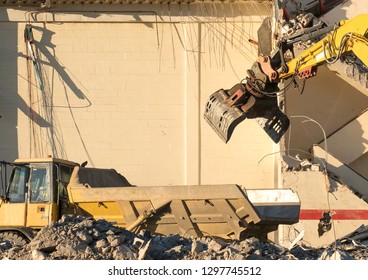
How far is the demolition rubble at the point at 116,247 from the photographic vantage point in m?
12.8

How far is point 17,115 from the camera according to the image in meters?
23.7

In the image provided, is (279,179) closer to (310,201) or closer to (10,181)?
(310,201)

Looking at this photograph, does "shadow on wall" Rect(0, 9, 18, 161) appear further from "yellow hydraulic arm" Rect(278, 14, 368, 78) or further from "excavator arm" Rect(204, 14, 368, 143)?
"yellow hydraulic arm" Rect(278, 14, 368, 78)

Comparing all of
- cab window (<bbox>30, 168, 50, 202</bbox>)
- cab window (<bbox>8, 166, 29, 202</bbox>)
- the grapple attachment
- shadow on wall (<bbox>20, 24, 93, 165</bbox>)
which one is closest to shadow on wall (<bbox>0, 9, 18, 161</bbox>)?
shadow on wall (<bbox>20, 24, 93, 165</bbox>)

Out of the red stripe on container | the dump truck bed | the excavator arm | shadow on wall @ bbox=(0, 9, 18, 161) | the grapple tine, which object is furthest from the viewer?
shadow on wall @ bbox=(0, 9, 18, 161)

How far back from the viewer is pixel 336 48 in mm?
14758

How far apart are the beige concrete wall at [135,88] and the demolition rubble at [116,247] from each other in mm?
9033

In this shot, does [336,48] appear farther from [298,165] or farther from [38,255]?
[298,165]

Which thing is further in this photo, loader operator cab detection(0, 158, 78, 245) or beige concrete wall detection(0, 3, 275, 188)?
beige concrete wall detection(0, 3, 275, 188)

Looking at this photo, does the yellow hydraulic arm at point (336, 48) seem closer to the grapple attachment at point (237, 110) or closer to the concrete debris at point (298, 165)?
the grapple attachment at point (237, 110)

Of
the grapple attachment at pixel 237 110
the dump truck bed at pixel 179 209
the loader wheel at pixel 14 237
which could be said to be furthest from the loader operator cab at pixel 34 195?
the grapple attachment at pixel 237 110

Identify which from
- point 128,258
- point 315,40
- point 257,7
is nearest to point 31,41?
point 257,7

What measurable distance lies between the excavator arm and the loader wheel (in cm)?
376

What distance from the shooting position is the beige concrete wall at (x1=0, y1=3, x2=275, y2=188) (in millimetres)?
23469
